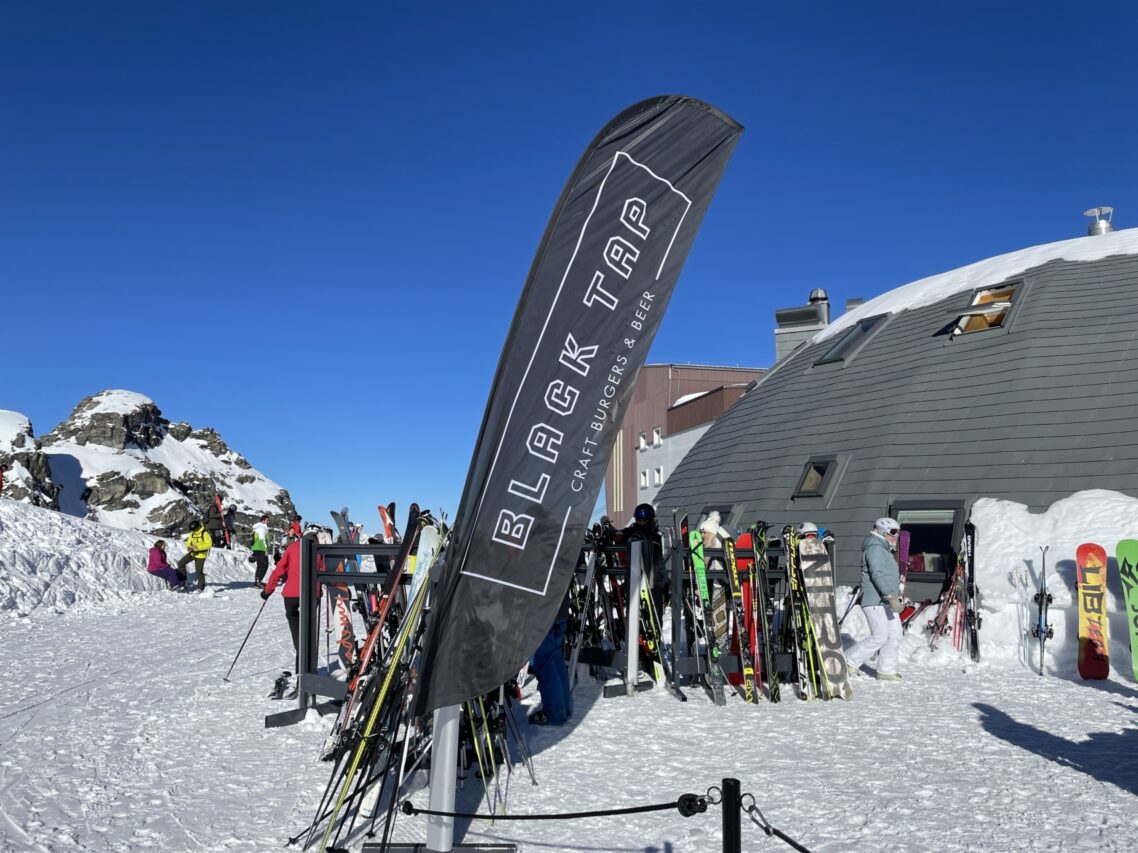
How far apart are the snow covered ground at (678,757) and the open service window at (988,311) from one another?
4681 millimetres

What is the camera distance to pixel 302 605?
730 cm

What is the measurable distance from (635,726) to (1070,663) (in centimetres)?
558

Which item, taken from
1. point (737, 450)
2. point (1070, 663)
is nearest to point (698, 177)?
point (1070, 663)

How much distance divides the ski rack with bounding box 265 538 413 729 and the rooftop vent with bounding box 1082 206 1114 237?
58.6 feet

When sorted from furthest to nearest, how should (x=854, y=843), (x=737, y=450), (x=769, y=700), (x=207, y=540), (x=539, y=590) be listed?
(x=207, y=540) → (x=737, y=450) → (x=769, y=700) → (x=854, y=843) → (x=539, y=590)

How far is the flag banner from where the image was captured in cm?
377

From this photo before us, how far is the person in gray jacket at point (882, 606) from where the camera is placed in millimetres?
8734

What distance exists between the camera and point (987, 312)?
14.7 meters

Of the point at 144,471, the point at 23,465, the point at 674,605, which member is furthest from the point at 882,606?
the point at 144,471

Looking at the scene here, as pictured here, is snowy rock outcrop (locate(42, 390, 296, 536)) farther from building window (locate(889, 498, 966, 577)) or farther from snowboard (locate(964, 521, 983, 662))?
snowboard (locate(964, 521, 983, 662))

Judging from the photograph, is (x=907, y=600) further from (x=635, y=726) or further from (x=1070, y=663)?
(x=635, y=726)

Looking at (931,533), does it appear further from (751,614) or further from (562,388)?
(562,388)

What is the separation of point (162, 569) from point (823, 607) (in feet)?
54.4

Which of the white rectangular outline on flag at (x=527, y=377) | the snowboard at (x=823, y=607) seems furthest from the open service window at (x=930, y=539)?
the white rectangular outline on flag at (x=527, y=377)
